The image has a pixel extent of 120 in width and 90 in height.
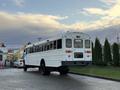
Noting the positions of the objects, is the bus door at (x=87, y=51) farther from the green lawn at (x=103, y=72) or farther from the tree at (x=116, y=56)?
the tree at (x=116, y=56)

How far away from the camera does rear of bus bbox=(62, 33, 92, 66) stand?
2775 centimetres

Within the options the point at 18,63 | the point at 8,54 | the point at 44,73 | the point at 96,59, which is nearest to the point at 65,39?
the point at 44,73

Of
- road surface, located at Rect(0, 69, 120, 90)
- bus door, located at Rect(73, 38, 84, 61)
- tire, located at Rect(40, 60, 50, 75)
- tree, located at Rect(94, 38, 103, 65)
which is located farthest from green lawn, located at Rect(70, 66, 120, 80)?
tree, located at Rect(94, 38, 103, 65)

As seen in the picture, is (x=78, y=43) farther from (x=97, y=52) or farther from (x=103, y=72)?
(x=97, y=52)

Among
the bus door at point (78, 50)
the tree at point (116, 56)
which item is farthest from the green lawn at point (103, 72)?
the tree at point (116, 56)

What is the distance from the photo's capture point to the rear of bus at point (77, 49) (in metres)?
27.8

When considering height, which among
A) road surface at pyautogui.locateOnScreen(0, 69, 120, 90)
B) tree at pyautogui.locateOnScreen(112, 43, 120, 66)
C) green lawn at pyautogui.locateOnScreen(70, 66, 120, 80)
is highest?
tree at pyautogui.locateOnScreen(112, 43, 120, 66)

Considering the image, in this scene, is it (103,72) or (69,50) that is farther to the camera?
(103,72)

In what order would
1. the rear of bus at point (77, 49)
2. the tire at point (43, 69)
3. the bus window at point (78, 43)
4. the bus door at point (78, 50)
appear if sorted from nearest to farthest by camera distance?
the rear of bus at point (77, 49), the bus door at point (78, 50), the bus window at point (78, 43), the tire at point (43, 69)

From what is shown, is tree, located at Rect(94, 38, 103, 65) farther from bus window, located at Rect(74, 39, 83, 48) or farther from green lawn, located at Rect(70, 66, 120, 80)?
bus window, located at Rect(74, 39, 83, 48)

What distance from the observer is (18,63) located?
201ft

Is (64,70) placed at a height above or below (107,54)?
below

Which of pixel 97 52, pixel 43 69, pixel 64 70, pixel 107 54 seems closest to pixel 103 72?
pixel 64 70

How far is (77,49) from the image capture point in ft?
92.6
